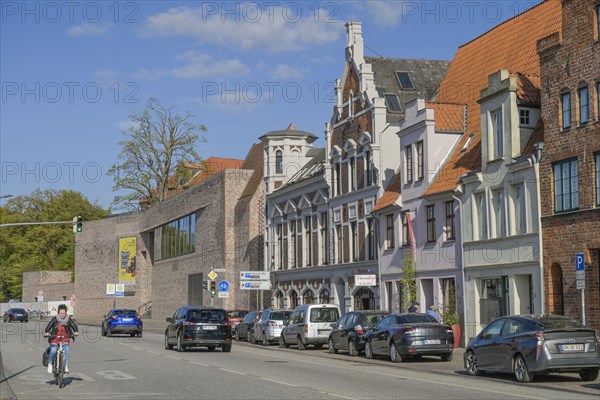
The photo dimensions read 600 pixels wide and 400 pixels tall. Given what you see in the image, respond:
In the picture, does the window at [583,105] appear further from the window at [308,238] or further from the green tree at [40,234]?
the green tree at [40,234]

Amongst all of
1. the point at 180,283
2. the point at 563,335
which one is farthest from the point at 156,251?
the point at 563,335

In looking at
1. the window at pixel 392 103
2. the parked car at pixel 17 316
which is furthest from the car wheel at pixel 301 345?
the parked car at pixel 17 316

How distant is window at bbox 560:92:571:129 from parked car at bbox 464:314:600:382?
1020 centimetres

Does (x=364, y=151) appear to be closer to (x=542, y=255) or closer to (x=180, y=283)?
(x=542, y=255)

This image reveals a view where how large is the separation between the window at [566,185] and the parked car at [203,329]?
1205 cm

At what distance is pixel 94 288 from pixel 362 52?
62241 millimetres

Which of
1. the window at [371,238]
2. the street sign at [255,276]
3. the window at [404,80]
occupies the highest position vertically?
the window at [404,80]

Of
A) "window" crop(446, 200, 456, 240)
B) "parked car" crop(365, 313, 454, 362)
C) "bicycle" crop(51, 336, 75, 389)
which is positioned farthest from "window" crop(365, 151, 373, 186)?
"bicycle" crop(51, 336, 75, 389)

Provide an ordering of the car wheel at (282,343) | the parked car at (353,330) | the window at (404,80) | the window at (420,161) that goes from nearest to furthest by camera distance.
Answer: the parked car at (353,330)
the car wheel at (282,343)
the window at (420,161)
the window at (404,80)

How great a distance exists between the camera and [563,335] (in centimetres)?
1933

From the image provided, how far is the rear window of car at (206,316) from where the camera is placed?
33.0 meters

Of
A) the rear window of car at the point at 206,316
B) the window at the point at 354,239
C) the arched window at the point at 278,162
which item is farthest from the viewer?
the arched window at the point at 278,162

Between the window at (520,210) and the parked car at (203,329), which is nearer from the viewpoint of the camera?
the window at (520,210)

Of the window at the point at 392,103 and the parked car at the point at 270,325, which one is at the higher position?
the window at the point at 392,103
